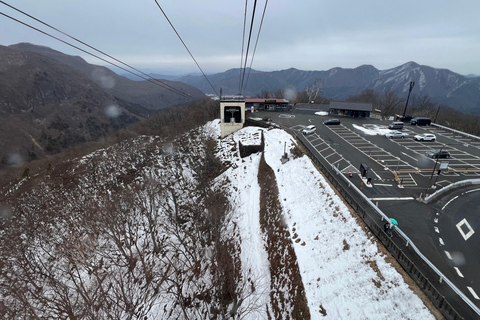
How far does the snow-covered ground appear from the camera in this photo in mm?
9453

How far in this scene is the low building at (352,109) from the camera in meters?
43.6

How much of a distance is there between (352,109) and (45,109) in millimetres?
175287

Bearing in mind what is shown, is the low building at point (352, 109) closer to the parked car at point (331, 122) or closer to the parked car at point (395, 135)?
the parked car at point (331, 122)

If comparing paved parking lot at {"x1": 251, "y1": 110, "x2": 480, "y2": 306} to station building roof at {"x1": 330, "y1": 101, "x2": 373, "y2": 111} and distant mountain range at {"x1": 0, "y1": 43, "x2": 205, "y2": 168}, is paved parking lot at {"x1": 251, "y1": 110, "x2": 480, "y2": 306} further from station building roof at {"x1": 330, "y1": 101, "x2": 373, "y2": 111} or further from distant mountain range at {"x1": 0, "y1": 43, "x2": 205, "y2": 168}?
distant mountain range at {"x1": 0, "y1": 43, "x2": 205, "y2": 168}

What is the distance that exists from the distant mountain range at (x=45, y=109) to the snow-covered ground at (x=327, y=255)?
112858 mm

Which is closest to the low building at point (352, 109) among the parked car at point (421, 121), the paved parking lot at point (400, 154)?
the parked car at point (421, 121)

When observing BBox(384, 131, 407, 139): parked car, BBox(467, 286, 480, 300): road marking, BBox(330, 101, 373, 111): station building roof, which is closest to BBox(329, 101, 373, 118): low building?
BBox(330, 101, 373, 111): station building roof

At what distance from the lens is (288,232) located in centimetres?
1652

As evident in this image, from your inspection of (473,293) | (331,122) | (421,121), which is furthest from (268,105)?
(473,293)

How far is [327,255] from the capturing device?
42.2ft

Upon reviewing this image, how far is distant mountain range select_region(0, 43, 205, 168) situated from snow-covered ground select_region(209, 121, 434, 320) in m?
113

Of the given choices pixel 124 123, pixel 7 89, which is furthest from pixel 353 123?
pixel 7 89

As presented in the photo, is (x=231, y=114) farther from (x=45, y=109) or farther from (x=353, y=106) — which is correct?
(x=45, y=109)

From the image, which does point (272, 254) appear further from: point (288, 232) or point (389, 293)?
point (389, 293)
